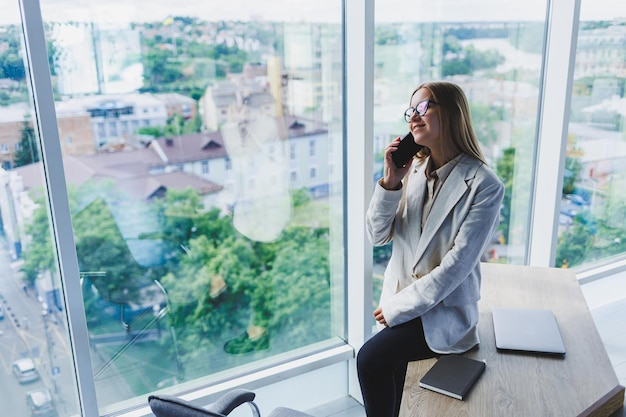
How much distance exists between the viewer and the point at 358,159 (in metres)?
2.65

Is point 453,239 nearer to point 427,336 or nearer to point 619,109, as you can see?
point 427,336

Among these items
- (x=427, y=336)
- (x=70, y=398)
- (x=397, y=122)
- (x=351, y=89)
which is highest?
(x=351, y=89)

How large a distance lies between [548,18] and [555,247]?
1.41 metres

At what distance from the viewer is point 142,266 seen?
236 centimetres

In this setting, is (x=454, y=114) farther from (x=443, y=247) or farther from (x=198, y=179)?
(x=198, y=179)

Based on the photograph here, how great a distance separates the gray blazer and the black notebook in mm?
78

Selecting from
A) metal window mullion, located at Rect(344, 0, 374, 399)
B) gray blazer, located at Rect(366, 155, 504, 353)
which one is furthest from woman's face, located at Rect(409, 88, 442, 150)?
metal window mullion, located at Rect(344, 0, 374, 399)

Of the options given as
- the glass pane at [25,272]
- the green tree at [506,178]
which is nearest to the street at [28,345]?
the glass pane at [25,272]

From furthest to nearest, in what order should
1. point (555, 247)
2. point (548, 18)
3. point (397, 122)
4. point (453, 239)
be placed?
point (555, 247) < point (548, 18) < point (397, 122) < point (453, 239)

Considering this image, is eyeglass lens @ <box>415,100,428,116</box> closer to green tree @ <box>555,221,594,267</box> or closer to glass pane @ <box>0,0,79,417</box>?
glass pane @ <box>0,0,79,417</box>

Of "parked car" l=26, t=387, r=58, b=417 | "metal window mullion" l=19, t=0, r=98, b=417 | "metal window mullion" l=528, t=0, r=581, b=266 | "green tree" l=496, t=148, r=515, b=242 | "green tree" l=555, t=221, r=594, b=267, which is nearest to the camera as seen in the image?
"metal window mullion" l=19, t=0, r=98, b=417

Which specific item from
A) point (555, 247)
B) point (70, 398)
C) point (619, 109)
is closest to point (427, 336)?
point (70, 398)

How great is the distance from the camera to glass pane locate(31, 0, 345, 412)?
7.06 ft

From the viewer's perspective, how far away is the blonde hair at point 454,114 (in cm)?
197
